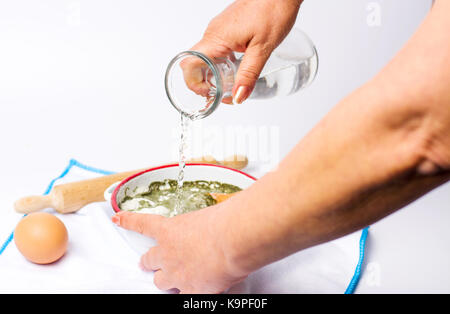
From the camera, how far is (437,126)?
471 mm

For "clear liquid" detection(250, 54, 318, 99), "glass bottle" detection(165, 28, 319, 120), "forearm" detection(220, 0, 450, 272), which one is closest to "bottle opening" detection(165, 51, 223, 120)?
"glass bottle" detection(165, 28, 319, 120)

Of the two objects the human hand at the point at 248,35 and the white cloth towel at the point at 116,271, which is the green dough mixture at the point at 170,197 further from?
the human hand at the point at 248,35

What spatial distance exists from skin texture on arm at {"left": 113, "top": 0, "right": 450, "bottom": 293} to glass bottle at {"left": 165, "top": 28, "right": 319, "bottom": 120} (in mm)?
283

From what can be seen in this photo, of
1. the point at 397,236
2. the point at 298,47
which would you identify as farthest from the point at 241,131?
the point at 397,236

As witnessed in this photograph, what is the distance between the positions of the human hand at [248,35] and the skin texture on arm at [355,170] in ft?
1.09

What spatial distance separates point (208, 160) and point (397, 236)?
486 millimetres

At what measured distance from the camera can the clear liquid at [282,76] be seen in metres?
1.03

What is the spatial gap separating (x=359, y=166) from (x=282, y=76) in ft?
1.88

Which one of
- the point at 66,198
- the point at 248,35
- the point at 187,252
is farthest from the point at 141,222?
the point at 248,35

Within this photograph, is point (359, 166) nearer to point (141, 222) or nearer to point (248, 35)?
point (141, 222)

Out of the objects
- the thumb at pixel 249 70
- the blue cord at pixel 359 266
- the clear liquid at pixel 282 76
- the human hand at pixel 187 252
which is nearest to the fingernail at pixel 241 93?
the thumb at pixel 249 70

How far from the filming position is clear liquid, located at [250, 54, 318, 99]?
3.38 feet

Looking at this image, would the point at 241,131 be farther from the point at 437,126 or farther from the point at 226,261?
the point at 437,126

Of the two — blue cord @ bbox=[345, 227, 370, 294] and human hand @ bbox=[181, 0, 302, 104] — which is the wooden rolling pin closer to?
human hand @ bbox=[181, 0, 302, 104]
